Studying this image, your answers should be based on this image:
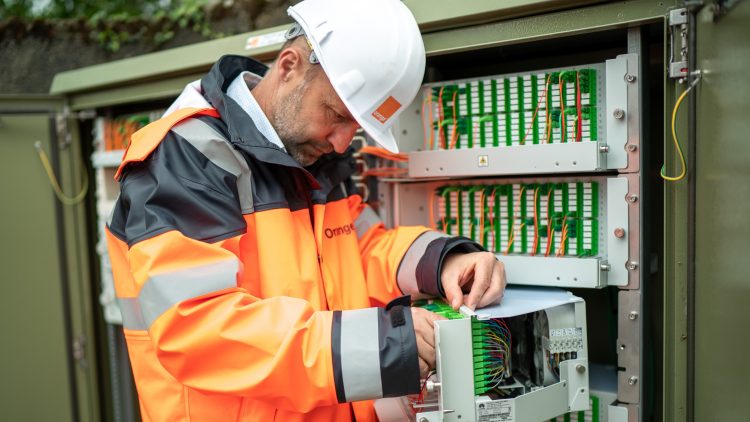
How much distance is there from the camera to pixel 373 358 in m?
1.09

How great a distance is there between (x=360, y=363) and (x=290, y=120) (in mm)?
589

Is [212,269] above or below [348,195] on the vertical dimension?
below

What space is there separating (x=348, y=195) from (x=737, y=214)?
39.5 inches

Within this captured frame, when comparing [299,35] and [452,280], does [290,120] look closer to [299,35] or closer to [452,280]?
[299,35]

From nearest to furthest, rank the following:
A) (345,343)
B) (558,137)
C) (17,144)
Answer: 1. (345,343)
2. (558,137)
3. (17,144)

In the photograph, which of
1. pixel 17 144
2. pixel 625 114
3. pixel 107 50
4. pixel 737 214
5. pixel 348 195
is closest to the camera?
pixel 737 214

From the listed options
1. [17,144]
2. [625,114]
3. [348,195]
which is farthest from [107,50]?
[625,114]

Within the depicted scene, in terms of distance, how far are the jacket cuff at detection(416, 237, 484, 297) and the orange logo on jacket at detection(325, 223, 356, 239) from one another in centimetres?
21

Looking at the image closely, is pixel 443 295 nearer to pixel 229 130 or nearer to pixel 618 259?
pixel 618 259

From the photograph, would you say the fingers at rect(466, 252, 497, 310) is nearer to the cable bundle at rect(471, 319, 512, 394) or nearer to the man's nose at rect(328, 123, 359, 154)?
the cable bundle at rect(471, 319, 512, 394)

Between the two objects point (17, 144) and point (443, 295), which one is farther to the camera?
point (17, 144)

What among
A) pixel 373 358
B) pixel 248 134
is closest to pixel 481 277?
pixel 373 358

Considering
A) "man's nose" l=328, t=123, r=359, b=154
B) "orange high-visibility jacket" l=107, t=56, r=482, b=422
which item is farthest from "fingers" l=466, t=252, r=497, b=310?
"man's nose" l=328, t=123, r=359, b=154

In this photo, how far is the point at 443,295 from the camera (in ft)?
4.83
